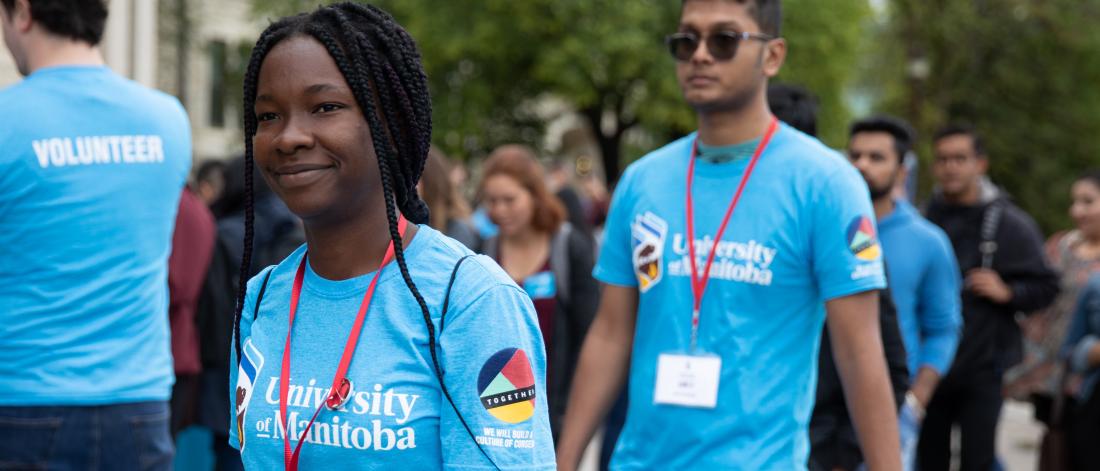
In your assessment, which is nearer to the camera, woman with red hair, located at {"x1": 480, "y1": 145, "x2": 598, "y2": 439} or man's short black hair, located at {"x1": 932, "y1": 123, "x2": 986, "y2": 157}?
woman with red hair, located at {"x1": 480, "y1": 145, "x2": 598, "y2": 439}


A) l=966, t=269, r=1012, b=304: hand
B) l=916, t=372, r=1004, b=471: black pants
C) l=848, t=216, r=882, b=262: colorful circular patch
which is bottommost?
l=916, t=372, r=1004, b=471: black pants

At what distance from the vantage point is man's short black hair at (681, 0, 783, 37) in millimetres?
3885

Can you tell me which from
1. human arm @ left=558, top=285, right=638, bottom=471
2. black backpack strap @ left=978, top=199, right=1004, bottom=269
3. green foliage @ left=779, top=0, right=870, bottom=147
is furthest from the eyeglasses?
green foliage @ left=779, top=0, right=870, bottom=147

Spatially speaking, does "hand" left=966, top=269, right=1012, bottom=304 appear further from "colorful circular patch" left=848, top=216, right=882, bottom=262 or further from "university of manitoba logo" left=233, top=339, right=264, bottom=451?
"university of manitoba logo" left=233, top=339, right=264, bottom=451

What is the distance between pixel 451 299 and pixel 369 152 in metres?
0.27

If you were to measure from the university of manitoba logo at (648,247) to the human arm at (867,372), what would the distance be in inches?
18.9

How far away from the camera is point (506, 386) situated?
207 centimetres

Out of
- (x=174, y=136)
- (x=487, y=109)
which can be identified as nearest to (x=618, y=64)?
(x=487, y=109)

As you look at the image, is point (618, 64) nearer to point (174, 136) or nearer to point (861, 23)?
point (861, 23)

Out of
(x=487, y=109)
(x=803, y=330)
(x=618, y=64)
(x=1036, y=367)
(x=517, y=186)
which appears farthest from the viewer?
(x=487, y=109)

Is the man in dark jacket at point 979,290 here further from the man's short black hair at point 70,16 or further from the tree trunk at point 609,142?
the tree trunk at point 609,142

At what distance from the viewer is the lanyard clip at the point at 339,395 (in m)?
2.12

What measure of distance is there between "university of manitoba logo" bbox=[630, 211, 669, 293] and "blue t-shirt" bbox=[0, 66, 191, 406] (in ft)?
4.56

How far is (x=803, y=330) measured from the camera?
365cm
